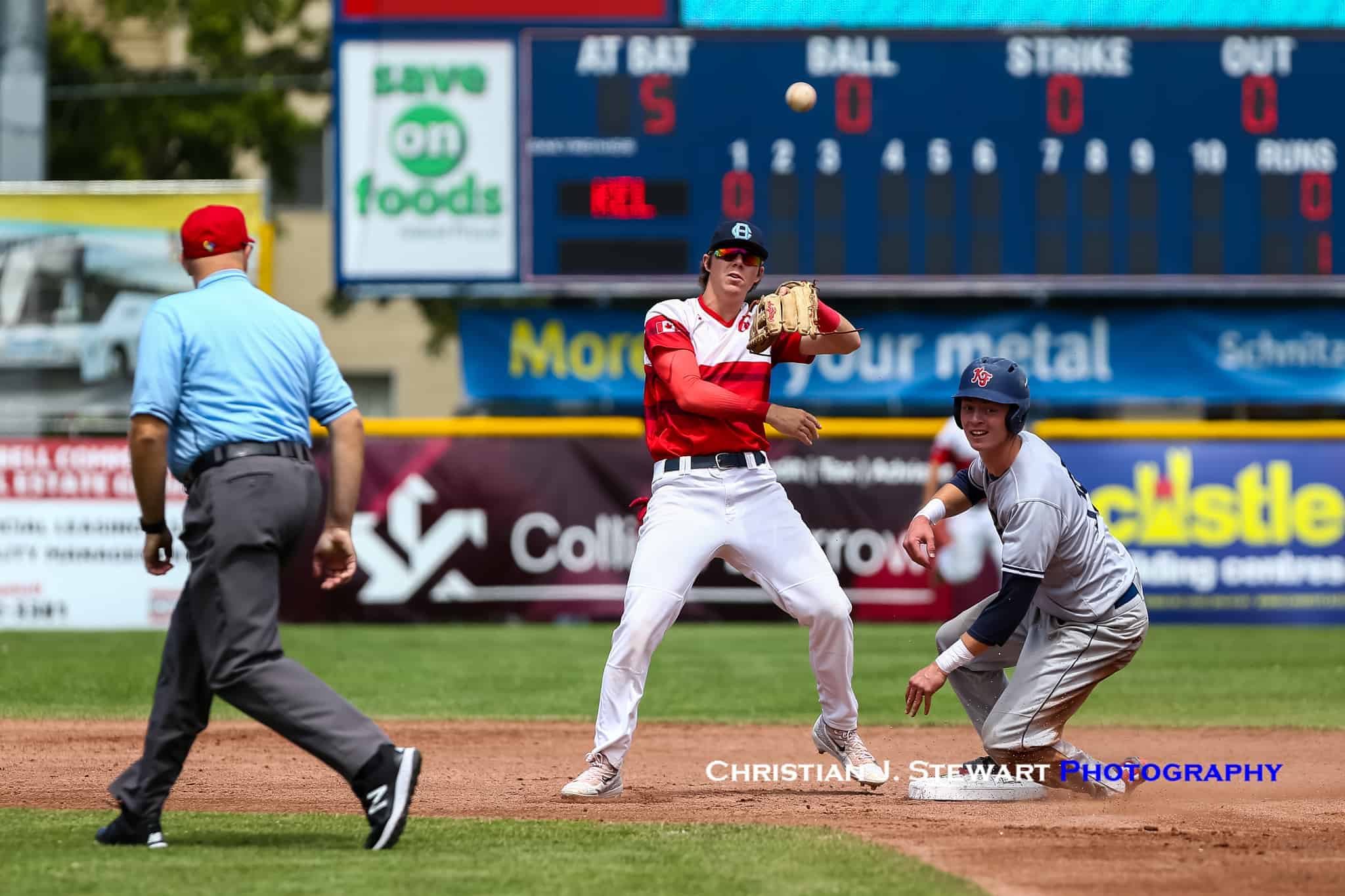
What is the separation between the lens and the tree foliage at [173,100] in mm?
28484

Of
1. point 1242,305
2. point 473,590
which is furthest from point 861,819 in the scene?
point 1242,305

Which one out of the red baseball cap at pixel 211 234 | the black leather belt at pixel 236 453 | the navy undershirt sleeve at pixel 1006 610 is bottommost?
the navy undershirt sleeve at pixel 1006 610

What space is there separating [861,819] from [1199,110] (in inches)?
442

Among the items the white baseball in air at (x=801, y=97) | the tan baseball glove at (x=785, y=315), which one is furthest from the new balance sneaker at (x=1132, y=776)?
the white baseball in air at (x=801, y=97)

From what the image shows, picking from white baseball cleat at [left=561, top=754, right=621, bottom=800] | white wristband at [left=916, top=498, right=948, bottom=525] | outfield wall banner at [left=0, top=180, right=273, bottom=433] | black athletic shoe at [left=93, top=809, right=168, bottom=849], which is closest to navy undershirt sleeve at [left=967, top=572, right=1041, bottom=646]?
white wristband at [left=916, top=498, right=948, bottom=525]

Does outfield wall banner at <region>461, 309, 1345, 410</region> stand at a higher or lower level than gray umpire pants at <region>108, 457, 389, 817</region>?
higher

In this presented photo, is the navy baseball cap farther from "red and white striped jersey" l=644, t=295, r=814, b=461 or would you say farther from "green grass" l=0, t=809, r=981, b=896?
"green grass" l=0, t=809, r=981, b=896

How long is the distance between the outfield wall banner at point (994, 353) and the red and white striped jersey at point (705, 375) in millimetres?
9819

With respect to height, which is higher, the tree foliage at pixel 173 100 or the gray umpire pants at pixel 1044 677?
the tree foliage at pixel 173 100

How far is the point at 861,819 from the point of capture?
5891 millimetres

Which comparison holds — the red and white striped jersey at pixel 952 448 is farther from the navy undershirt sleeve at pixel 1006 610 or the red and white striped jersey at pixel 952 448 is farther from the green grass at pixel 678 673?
the navy undershirt sleeve at pixel 1006 610

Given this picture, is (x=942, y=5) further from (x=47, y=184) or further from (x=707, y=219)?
(x=47, y=184)

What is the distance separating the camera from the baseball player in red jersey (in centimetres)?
634

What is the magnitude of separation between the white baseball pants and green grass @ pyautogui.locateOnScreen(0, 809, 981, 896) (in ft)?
2.36
